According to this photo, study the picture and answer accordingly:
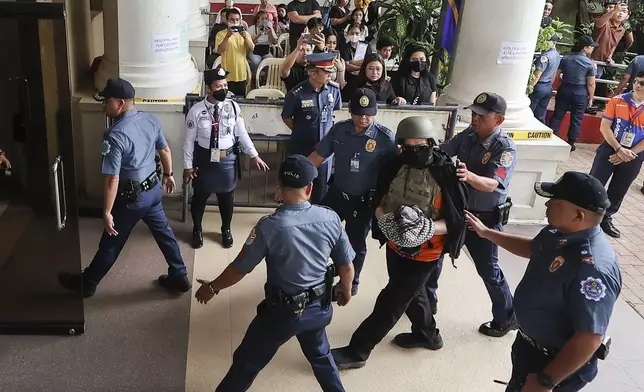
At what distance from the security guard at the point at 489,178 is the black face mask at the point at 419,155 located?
322 millimetres

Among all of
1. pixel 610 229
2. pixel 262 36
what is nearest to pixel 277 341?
pixel 610 229

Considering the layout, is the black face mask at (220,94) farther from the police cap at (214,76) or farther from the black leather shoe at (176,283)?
the black leather shoe at (176,283)

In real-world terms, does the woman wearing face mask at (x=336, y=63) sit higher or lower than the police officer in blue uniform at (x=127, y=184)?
higher

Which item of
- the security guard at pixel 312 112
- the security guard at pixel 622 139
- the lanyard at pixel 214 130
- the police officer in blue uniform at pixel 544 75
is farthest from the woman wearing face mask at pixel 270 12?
the security guard at pixel 622 139

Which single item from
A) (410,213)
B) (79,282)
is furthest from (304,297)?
(79,282)

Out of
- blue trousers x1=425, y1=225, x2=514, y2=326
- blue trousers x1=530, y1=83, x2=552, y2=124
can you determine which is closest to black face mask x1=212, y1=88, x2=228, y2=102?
blue trousers x1=425, y1=225, x2=514, y2=326

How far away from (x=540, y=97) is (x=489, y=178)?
16.6 feet

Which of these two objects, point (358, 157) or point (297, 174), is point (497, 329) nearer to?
point (358, 157)

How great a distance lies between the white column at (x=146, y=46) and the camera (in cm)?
582

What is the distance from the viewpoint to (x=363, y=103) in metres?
4.44

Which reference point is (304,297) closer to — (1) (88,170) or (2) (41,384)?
(2) (41,384)

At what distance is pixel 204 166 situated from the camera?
533cm

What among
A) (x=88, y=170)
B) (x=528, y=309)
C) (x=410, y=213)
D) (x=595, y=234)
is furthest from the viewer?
(x=88, y=170)

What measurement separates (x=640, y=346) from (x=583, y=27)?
27.5 ft
